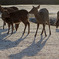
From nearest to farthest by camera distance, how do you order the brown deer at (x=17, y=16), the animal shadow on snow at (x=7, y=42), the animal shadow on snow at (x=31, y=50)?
the animal shadow on snow at (x=31, y=50), the animal shadow on snow at (x=7, y=42), the brown deer at (x=17, y=16)

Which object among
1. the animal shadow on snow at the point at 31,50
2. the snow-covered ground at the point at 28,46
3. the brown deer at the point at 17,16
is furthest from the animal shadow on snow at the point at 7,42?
the brown deer at the point at 17,16

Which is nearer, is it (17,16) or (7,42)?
(7,42)

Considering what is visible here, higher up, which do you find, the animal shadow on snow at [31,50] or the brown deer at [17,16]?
the brown deer at [17,16]

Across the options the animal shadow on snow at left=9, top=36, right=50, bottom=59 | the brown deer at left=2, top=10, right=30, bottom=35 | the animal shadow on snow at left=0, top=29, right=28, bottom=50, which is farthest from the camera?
the brown deer at left=2, top=10, right=30, bottom=35

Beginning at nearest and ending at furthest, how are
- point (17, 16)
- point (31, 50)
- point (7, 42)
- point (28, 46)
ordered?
point (31, 50) → point (28, 46) → point (7, 42) → point (17, 16)

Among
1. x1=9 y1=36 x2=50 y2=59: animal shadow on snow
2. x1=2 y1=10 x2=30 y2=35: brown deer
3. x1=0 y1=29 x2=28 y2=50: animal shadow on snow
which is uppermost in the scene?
x1=2 y1=10 x2=30 y2=35: brown deer

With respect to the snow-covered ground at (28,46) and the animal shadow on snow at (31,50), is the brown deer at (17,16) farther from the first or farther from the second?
the animal shadow on snow at (31,50)

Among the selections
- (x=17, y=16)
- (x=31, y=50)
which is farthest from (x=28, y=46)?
(x=17, y=16)

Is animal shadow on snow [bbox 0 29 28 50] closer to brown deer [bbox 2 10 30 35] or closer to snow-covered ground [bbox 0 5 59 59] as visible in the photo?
snow-covered ground [bbox 0 5 59 59]

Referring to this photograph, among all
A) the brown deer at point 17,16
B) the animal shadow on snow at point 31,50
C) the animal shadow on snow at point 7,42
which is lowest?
the animal shadow on snow at point 7,42

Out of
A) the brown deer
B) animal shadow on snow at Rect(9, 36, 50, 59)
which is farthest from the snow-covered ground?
the brown deer

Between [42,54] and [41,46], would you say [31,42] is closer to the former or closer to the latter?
[41,46]

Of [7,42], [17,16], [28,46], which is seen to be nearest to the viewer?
[28,46]

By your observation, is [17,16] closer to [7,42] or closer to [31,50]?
[7,42]
